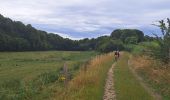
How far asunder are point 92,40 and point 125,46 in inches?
2132

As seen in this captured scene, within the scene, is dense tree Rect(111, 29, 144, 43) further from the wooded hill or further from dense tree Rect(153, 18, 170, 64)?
dense tree Rect(153, 18, 170, 64)

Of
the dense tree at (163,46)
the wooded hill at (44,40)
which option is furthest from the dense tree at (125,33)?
the dense tree at (163,46)

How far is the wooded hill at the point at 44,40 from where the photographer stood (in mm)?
107250

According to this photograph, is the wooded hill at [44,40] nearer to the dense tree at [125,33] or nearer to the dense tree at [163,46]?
the dense tree at [125,33]

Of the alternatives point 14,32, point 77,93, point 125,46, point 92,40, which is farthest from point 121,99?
point 92,40

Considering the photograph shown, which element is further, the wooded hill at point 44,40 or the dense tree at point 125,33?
the dense tree at point 125,33

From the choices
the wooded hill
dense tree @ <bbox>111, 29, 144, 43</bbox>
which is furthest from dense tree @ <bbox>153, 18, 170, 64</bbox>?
dense tree @ <bbox>111, 29, 144, 43</bbox>

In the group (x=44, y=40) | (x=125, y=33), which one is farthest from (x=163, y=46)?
(x=44, y=40)

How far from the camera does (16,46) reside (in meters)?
115

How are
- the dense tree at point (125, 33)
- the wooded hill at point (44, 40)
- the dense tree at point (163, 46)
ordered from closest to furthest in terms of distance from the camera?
the dense tree at point (163, 46) < the wooded hill at point (44, 40) < the dense tree at point (125, 33)

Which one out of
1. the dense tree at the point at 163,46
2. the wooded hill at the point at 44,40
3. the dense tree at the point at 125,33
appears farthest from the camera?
the dense tree at the point at 125,33

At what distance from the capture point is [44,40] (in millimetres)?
144375

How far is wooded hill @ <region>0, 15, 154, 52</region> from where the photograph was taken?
352 feet

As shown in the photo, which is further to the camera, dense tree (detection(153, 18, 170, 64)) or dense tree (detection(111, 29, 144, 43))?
dense tree (detection(111, 29, 144, 43))
